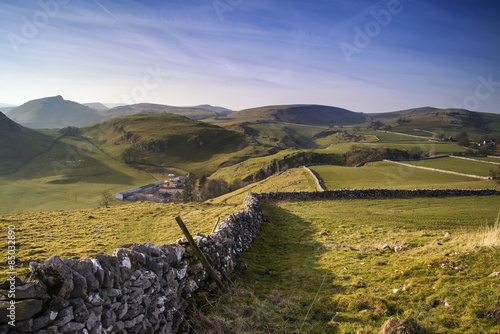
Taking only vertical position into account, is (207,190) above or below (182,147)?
below

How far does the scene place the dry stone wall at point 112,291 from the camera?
3982 millimetres

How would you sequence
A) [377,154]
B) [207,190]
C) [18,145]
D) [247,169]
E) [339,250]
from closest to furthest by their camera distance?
[339,250]
[207,190]
[377,154]
[247,169]
[18,145]

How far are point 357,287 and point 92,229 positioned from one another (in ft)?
62.7

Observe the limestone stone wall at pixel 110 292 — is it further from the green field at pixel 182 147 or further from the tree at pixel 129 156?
the tree at pixel 129 156

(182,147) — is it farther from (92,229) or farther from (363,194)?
(92,229)

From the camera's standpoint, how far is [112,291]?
5.08 m

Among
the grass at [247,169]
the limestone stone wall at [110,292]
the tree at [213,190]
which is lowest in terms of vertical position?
the tree at [213,190]

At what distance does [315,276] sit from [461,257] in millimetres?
4605

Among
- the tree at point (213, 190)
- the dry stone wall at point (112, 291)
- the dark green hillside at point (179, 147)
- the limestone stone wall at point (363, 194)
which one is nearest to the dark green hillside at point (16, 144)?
the dark green hillside at point (179, 147)

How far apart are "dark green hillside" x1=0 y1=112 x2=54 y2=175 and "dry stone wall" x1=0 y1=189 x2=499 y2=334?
16196 centimetres

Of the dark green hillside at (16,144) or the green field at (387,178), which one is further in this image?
the dark green hillside at (16,144)

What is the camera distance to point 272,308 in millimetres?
7004

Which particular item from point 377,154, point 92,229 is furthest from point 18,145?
point 377,154

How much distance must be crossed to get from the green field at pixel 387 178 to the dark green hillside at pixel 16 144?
503 ft
